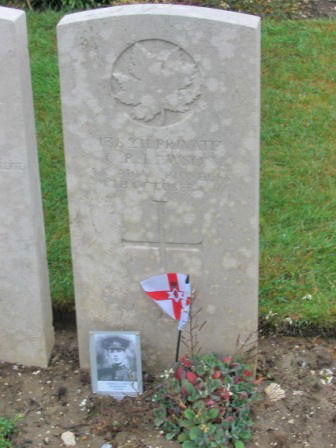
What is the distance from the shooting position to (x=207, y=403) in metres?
3.34

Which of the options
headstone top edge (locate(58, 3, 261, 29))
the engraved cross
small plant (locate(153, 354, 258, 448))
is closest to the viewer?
headstone top edge (locate(58, 3, 261, 29))

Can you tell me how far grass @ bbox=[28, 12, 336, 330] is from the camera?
4172 millimetres

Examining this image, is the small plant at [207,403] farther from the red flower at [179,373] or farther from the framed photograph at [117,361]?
the framed photograph at [117,361]

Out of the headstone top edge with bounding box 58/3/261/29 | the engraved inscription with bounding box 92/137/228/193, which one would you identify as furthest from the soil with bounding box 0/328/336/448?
the headstone top edge with bounding box 58/3/261/29

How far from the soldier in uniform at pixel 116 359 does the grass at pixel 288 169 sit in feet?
1.91

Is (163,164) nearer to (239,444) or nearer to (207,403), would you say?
(207,403)

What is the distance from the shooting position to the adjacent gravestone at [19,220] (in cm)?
328

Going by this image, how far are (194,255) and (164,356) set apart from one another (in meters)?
0.59

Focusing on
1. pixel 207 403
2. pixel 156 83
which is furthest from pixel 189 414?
pixel 156 83

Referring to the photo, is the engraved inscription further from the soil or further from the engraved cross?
the soil

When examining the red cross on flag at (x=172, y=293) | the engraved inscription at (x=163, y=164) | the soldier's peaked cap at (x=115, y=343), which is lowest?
the soldier's peaked cap at (x=115, y=343)

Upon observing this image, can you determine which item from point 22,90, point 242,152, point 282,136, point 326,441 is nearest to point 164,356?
point 326,441

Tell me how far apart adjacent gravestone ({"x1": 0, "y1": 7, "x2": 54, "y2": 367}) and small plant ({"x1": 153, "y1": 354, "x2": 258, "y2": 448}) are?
726mm

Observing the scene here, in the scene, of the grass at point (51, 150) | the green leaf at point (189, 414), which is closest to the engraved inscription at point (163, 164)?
the green leaf at point (189, 414)
